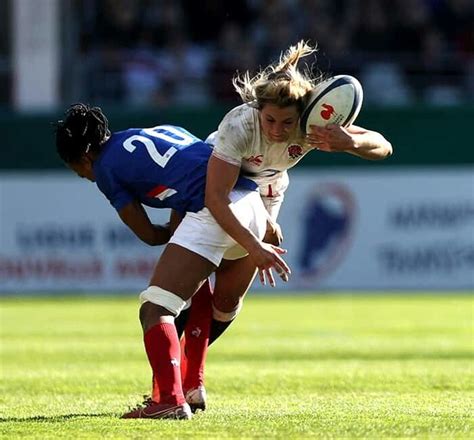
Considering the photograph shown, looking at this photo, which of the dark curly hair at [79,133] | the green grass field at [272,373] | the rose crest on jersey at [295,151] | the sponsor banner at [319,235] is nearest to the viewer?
the green grass field at [272,373]

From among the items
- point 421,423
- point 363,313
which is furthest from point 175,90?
point 421,423

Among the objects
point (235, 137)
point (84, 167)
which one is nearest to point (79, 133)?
point (84, 167)

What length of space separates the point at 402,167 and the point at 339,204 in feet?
3.62

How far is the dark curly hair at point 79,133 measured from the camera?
7230 mm

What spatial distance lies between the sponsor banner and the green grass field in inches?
45.8

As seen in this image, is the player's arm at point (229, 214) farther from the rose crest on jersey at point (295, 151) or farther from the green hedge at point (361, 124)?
the green hedge at point (361, 124)

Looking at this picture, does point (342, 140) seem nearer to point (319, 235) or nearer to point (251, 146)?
point (251, 146)

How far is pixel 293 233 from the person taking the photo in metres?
19.0

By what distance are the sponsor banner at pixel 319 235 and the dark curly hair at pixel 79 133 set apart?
37.8 feet

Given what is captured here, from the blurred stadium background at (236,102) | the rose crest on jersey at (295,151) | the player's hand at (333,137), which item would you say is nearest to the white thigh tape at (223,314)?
the rose crest on jersey at (295,151)

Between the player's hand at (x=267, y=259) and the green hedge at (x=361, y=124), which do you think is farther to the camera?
the green hedge at (x=361, y=124)

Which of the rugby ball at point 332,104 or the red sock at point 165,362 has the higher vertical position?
the rugby ball at point 332,104

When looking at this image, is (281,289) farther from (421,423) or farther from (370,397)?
(421,423)

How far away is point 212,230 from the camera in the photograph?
6984mm
